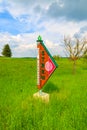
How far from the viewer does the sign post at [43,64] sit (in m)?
9.25

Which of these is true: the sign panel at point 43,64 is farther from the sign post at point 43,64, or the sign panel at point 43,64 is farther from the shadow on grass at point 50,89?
the shadow on grass at point 50,89

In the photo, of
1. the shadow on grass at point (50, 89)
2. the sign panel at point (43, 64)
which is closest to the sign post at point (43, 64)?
the sign panel at point (43, 64)

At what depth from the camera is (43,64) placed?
9.54 meters

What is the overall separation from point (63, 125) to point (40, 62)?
4014 mm

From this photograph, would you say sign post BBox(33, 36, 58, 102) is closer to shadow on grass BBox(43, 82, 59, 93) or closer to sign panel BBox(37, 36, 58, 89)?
sign panel BBox(37, 36, 58, 89)

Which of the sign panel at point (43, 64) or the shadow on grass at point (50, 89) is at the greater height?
the sign panel at point (43, 64)

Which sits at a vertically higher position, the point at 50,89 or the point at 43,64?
the point at 43,64

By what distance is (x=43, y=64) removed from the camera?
9.54 meters

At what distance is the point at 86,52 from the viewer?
105 feet

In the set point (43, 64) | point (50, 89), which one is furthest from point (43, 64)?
point (50, 89)

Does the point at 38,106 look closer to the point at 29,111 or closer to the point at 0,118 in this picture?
the point at 29,111

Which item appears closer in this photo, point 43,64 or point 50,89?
point 43,64

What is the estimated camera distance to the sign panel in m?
9.25

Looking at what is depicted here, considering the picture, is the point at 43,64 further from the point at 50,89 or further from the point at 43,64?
the point at 50,89
